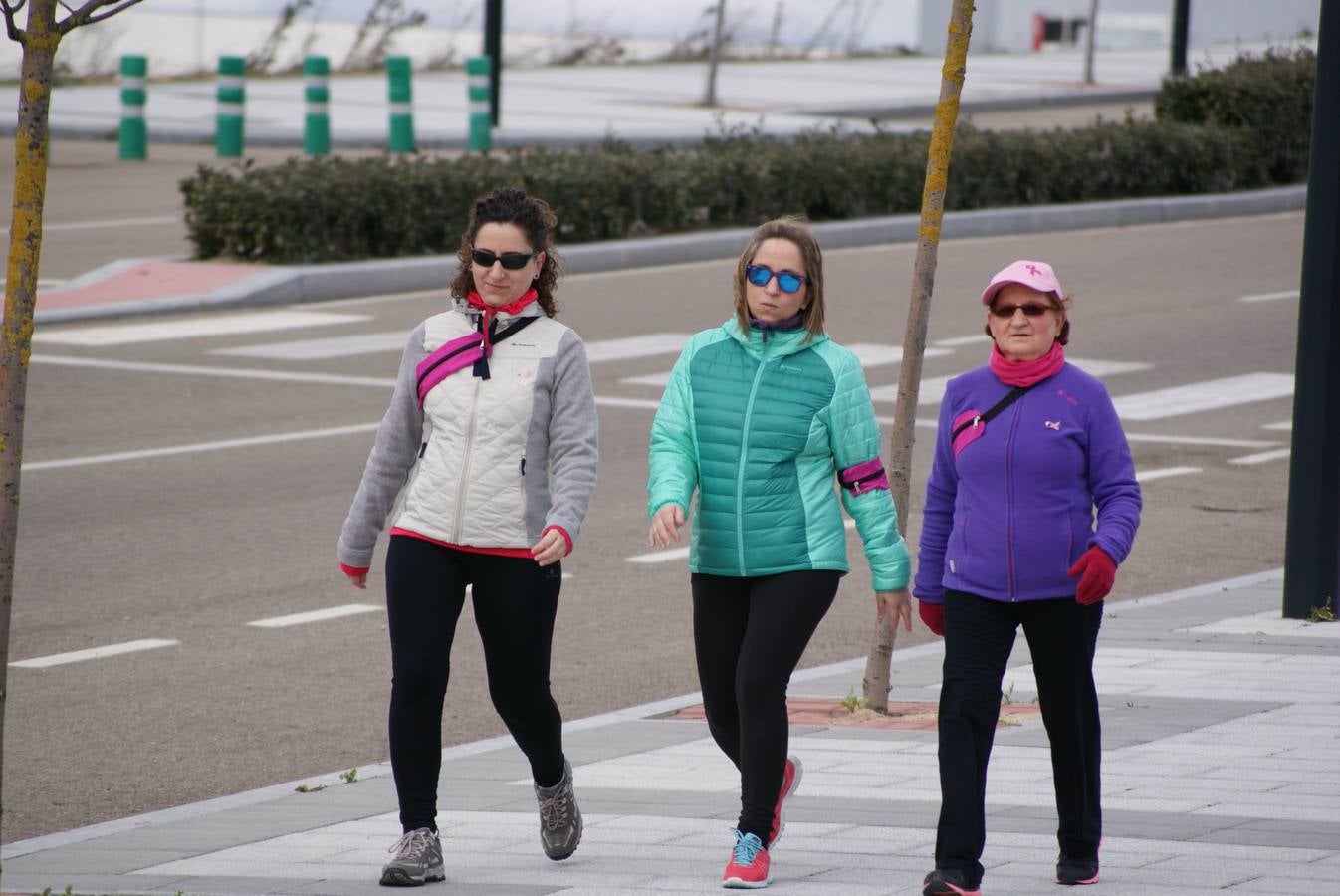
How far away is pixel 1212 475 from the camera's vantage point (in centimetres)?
1270

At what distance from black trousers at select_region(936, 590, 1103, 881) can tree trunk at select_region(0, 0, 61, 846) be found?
6.97 ft

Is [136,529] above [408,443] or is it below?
below

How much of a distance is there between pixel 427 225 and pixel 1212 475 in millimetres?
9481

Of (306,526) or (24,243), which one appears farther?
(306,526)

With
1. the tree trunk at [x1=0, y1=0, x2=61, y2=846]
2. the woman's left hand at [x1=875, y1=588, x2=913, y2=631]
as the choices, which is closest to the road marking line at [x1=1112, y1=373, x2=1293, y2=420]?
the woman's left hand at [x1=875, y1=588, x2=913, y2=631]

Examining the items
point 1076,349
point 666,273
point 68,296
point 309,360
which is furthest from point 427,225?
point 1076,349

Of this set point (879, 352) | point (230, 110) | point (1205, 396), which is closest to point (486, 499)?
point (1205, 396)

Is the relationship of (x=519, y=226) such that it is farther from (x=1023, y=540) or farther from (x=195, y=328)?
(x=195, y=328)

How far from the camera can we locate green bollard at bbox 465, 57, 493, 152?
2939 cm

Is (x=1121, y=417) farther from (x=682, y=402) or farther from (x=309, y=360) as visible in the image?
(x=682, y=402)

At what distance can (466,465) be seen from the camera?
5574mm

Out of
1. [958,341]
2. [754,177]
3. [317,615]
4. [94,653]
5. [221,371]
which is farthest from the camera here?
[754,177]

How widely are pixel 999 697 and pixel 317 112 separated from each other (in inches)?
926

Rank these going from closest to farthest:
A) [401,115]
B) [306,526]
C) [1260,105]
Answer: [306,526]
[1260,105]
[401,115]
